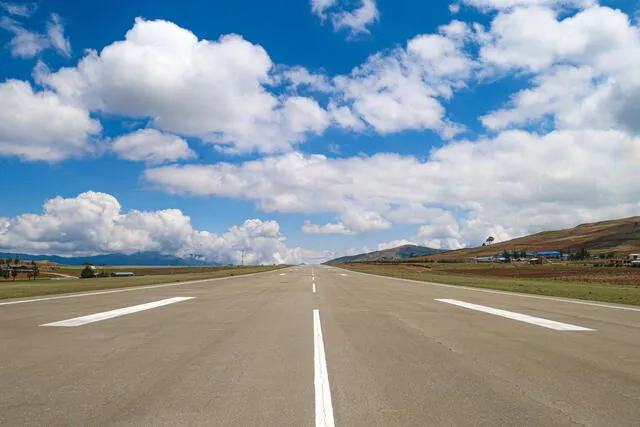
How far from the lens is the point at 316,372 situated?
19.4 feet

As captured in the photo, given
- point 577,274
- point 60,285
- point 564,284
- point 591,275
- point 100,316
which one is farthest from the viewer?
point 577,274

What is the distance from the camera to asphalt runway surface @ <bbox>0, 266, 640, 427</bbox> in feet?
14.1

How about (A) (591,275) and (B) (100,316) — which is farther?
(A) (591,275)

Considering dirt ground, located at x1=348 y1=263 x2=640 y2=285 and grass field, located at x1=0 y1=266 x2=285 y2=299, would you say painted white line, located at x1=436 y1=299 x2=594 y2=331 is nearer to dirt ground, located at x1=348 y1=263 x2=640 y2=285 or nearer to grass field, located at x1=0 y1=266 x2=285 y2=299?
grass field, located at x1=0 y1=266 x2=285 y2=299

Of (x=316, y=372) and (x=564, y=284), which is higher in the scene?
(x=316, y=372)

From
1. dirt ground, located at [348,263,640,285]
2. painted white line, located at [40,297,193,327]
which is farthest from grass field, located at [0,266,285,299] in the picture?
dirt ground, located at [348,263,640,285]

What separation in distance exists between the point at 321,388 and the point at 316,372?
78cm

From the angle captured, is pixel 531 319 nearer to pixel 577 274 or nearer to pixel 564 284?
pixel 564 284

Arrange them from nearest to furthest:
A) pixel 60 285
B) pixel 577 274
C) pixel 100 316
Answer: pixel 100 316 → pixel 60 285 → pixel 577 274

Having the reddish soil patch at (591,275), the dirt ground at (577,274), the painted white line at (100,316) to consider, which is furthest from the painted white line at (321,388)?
the reddish soil patch at (591,275)

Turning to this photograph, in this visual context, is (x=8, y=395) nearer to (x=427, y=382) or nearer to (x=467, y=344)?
(x=427, y=382)

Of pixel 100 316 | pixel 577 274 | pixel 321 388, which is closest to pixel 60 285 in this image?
pixel 100 316

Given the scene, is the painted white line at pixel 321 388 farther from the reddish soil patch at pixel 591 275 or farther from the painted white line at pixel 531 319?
the reddish soil patch at pixel 591 275

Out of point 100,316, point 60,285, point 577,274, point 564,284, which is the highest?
point 100,316
